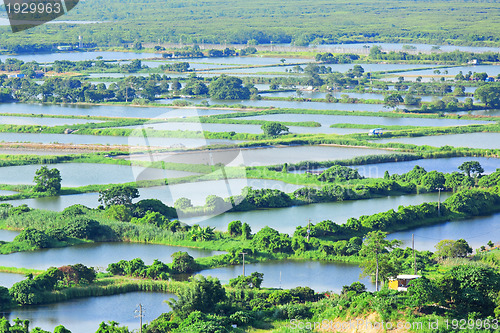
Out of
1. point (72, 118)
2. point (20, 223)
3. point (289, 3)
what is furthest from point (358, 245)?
point (289, 3)

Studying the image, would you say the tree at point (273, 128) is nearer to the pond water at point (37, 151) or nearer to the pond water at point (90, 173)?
the pond water at point (90, 173)

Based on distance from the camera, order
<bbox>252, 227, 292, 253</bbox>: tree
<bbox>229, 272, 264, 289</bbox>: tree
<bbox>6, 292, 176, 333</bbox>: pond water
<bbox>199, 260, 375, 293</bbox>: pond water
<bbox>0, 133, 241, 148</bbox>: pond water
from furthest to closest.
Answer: <bbox>0, 133, 241, 148</bbox>: pond water → <bbox>252, 227, 292, 253</bbox>: tree → <bbox>199, 260, 375, 293</bbox>: pond water → <bbox>229, 272, 264, 289</bbox>: tree → <bbox>6, 292, 176, 333</bbox>: pond water

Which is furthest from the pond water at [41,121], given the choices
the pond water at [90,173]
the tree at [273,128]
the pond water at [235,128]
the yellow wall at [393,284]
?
the yellow wall at [393,284]

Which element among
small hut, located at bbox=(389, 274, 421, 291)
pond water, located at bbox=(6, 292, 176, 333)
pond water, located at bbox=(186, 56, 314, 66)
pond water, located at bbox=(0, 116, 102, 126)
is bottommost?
pond water, located at bbox=(6, 292, 176, 333)

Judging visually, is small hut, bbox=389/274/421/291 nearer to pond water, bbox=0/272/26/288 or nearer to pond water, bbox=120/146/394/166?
pond water, bbox=0/272/26/288

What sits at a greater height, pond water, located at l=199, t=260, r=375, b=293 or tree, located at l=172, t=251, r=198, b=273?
tree, located at l=172, t=251, r=198, b=273

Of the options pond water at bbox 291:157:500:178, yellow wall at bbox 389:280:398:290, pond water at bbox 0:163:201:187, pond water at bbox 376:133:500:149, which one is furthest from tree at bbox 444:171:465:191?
yellow wall at bbox 389:280:398:290

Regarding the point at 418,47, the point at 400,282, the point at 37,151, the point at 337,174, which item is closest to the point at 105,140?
the point at 37,151

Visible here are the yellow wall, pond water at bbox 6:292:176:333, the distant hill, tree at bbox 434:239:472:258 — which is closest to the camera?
pond water at bbox 6:292:176:333
